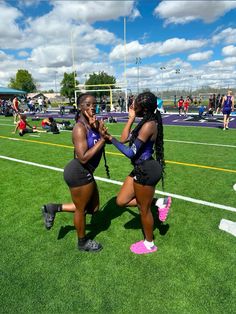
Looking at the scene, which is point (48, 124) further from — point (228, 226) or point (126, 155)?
point (126, 155)

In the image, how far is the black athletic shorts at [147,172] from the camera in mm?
3436

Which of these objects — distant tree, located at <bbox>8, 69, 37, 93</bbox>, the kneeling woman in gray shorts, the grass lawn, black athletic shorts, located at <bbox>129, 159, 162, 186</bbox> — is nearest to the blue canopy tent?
distant tree, located at <bbox>8, 69, 37, 93</bbox>

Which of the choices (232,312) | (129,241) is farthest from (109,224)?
(232,312)

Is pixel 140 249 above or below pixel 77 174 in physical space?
below

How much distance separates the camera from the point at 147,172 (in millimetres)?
3434

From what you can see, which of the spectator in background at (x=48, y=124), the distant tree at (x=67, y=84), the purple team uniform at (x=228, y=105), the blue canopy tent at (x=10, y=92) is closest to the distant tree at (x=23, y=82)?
the blue canopy tent at (x=10, y=92)

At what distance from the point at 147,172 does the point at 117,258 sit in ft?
3.90

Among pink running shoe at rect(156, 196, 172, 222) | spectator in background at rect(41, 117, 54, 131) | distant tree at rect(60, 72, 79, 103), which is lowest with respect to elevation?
pink running shoe at rect(156, 196, 172, 222)

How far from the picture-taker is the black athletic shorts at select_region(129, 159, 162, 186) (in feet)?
11.3

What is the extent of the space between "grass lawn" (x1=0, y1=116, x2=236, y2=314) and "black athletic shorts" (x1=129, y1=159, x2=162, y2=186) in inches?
40.0

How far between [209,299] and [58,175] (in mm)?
5027

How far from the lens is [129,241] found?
4.02m

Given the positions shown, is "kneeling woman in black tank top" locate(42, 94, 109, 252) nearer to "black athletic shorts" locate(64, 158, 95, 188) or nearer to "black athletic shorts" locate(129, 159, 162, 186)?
"black athletic shorts" locate(64, 158, 95, 188)

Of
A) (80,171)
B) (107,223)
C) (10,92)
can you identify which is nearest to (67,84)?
(10,92)
